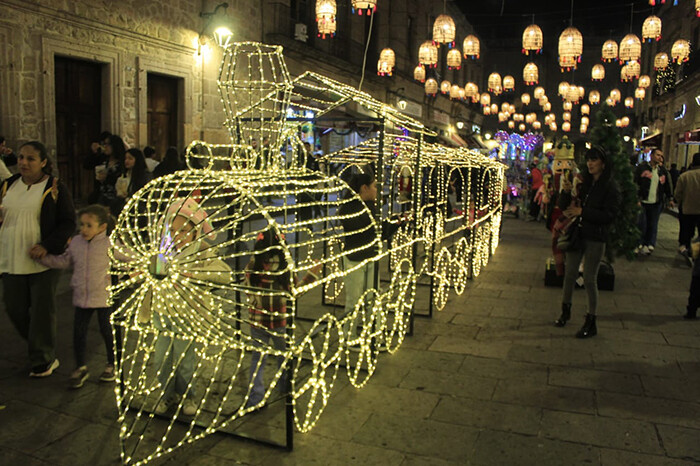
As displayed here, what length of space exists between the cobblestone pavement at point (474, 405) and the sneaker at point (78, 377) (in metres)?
0.07

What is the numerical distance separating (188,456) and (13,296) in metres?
2.15

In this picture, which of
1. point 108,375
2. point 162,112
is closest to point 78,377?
point 108,375

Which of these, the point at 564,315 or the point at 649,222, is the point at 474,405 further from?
the point at 649,222

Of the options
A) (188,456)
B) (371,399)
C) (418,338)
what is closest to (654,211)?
(418,338)

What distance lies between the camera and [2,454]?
11.2 ft

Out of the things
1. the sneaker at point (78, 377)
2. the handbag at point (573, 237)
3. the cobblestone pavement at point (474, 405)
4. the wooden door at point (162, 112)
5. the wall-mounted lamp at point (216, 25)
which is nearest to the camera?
the cobblestone pavement at point (474, 405)

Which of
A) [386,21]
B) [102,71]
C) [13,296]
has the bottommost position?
[13,296]

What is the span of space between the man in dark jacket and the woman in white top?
32.1ft

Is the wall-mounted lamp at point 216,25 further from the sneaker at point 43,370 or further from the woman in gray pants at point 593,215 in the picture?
the sneaker at point 43,370

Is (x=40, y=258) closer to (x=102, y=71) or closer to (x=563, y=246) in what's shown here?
(x=563, y=246)

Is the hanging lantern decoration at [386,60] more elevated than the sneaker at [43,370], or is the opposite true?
the hanging lantern decoration at [386,60]

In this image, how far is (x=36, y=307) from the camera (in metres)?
4.52

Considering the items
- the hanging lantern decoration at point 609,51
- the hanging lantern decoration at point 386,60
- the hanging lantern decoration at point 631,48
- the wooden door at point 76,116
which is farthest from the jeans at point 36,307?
the hanging lantern decoration at point 386,60

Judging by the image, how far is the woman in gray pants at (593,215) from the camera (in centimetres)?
554
